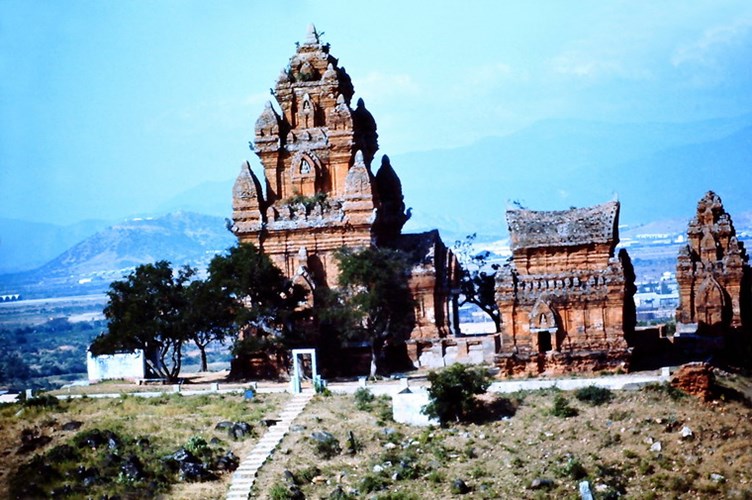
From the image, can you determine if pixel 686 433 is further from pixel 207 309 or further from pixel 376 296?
pixel 207 309

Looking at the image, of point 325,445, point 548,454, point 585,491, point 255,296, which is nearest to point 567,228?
point 548,454

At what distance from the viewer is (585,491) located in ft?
114

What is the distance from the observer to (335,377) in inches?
1901

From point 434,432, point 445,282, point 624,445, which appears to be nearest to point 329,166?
point 445,282

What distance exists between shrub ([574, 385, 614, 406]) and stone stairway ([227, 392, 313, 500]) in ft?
29.3

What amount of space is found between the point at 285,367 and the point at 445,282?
6.96 metres

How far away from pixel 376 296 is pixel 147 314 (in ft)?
27.3

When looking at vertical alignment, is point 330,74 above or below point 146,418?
above

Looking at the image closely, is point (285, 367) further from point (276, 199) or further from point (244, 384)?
point (276, 199)

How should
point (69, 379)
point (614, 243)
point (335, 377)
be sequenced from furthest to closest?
1. point (69, 379)
2. point (335, 377)
3. point (614, 243)

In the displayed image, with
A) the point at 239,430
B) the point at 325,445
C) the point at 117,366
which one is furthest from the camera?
the point at 117,366

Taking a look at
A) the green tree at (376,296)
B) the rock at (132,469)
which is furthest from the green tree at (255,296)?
the rock at (132,469)

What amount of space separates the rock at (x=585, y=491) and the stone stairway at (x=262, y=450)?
9120 mm

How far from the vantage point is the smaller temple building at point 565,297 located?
43500 mm
